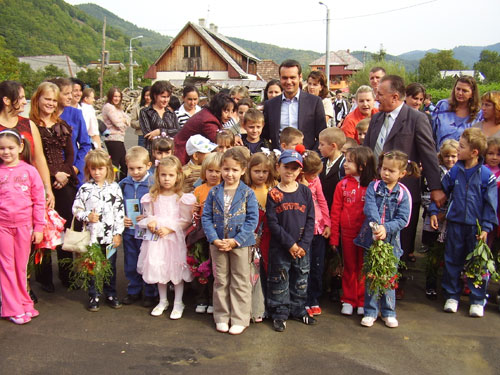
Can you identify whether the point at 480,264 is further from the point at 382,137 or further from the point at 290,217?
the point at 290,217

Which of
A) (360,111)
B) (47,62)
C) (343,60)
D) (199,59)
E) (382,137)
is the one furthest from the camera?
(343,60)

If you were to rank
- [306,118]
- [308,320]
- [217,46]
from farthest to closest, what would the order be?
[217,46] → [306,118] → [308,320]

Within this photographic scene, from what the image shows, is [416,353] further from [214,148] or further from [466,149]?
[214,148]

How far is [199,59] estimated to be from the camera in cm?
5025

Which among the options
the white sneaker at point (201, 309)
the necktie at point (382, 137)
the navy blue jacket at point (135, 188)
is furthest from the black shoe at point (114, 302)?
the necktie at point (382, 137)

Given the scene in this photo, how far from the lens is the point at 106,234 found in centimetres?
478

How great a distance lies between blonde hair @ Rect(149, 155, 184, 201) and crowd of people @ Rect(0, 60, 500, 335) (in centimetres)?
1

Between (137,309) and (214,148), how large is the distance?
6.30 ft

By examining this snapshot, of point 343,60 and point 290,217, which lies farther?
point 343,60

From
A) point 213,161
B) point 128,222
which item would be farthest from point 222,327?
point 213,161

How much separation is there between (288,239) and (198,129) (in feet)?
6.66

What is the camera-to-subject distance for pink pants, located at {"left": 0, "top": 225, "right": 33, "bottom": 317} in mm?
4434

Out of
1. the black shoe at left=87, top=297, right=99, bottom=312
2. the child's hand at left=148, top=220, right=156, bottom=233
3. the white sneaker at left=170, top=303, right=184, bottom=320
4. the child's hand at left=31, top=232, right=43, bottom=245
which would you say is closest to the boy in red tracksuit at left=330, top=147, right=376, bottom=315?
the white sneaker at left=170, top=303, right=184, bottom=320

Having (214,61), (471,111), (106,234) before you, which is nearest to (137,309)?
(106,234)
